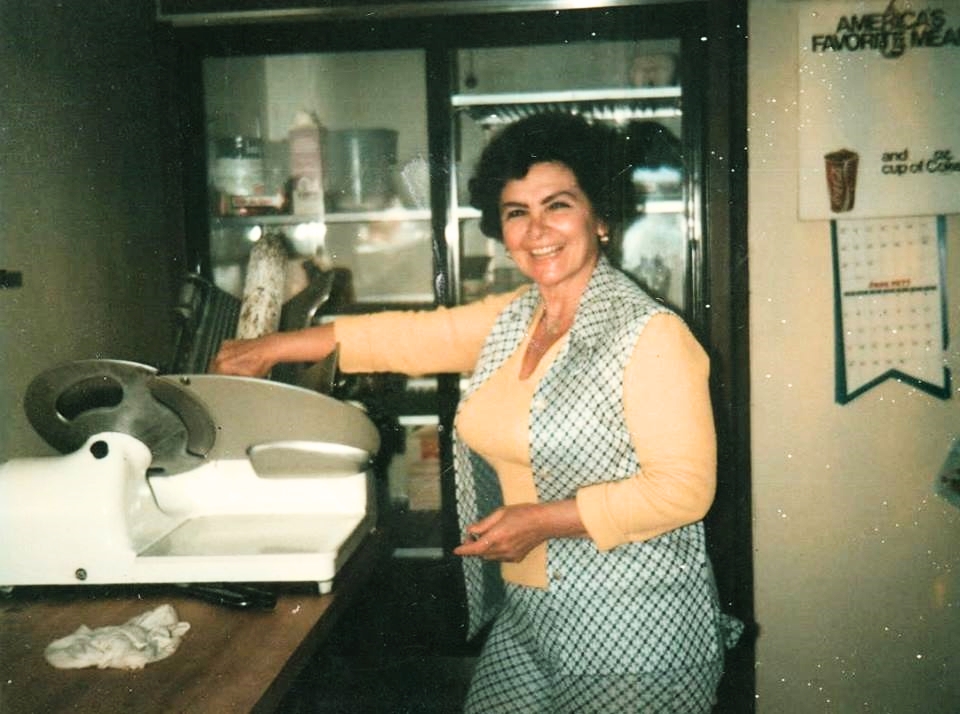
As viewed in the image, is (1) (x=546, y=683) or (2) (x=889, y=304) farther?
(2) (x=889, y=304)

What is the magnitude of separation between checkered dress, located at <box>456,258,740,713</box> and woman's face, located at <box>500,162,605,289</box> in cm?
9

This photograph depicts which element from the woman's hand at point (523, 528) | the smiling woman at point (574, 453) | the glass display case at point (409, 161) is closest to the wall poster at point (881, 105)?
the glass display case at point (409, 161)

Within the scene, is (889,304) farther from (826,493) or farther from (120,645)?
(120,645)

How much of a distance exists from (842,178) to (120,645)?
1.84m

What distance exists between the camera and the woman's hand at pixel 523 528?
3.69 feet

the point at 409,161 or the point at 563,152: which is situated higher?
the point at 409,161

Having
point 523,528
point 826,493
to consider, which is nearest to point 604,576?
point 523,528

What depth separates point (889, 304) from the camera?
2004 mm

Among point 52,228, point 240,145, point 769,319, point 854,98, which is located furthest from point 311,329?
point 854,98

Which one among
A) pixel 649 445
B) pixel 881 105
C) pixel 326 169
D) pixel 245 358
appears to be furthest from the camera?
pixel 326 169

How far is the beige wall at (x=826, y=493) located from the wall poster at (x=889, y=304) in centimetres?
3

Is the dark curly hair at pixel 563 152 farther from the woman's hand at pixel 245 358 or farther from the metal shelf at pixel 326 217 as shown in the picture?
the metal shelf at pixel 326 217

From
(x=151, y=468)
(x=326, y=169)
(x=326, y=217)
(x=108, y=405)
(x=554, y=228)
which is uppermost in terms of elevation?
(x=326, y=169)

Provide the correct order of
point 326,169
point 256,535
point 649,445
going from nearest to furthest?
point 649,445 < point 256,535 < point 326,169
